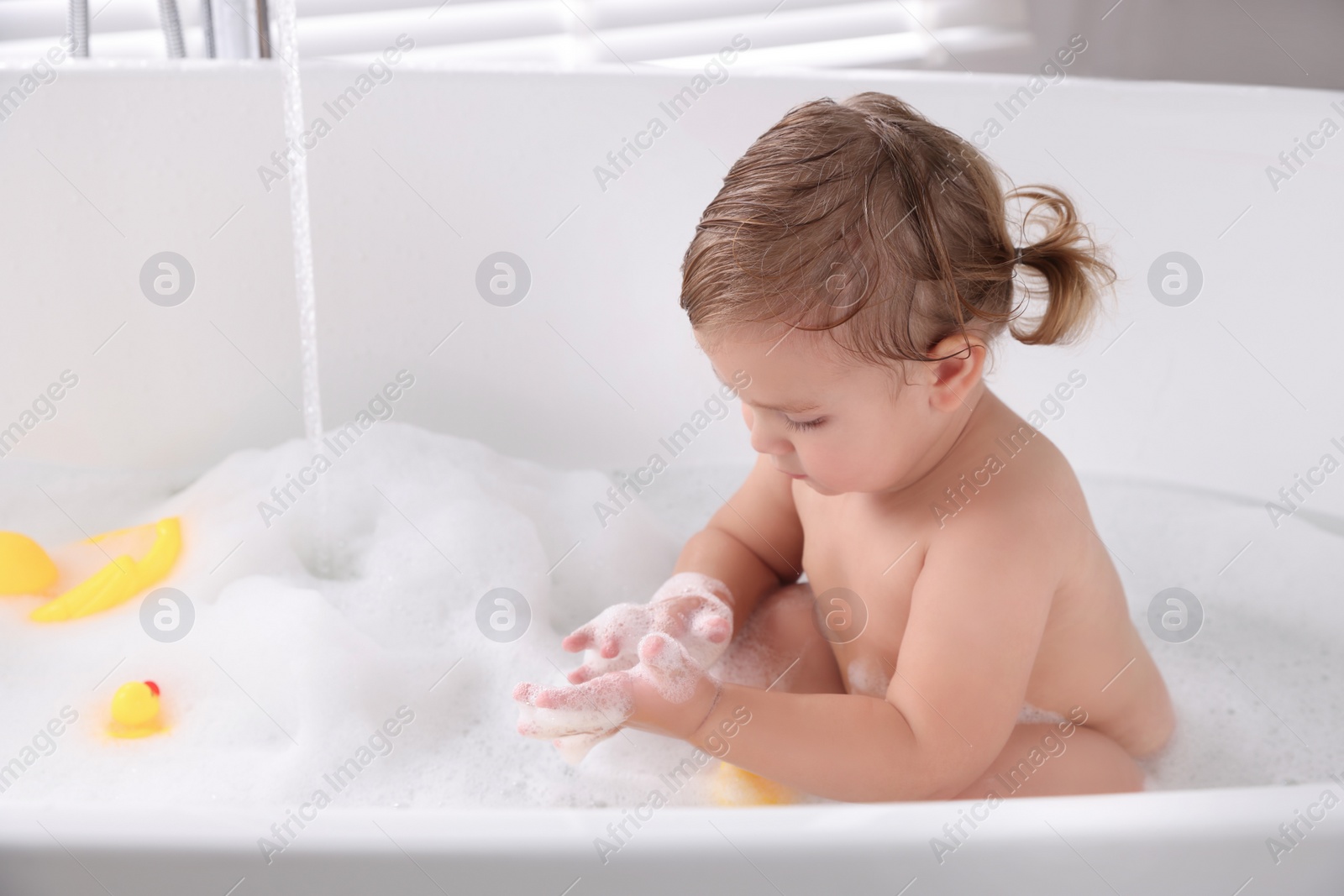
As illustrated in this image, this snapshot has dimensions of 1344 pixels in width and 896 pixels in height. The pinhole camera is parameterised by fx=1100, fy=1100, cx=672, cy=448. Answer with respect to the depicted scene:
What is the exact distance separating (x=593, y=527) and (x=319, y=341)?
42 centimetres

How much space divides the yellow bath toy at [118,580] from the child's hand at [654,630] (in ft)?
1.79

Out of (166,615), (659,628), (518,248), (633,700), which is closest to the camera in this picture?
(633,700)

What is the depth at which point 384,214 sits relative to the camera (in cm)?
132

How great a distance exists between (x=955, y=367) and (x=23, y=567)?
36.2 inches

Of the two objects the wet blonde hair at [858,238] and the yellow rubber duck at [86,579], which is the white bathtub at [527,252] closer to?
the yellow rubber duck at [86,579]

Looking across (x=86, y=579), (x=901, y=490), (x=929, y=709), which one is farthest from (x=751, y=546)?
(x=86, y=579)

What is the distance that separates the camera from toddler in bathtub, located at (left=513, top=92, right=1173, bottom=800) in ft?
2.18

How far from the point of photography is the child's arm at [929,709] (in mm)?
693

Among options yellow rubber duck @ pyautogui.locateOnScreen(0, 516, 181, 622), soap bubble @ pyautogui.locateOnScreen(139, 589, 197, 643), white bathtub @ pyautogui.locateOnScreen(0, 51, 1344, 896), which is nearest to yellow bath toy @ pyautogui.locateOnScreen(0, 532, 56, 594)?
yellow rubber duck @ pyautogui.locateOnScreen(0, 516, 181, 622)

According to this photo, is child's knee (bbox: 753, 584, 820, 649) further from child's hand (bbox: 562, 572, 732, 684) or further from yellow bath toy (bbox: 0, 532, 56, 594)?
yellow bath toy (bbox: 0, 532, 56, 594)

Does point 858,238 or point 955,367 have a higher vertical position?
point 858,238

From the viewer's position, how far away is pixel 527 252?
1339 mm

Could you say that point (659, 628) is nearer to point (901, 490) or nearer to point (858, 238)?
point (901, 490)

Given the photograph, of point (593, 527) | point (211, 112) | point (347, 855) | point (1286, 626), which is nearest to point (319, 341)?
point (211, 112)
